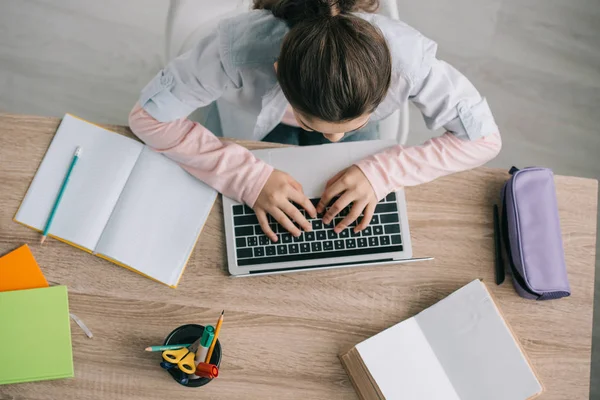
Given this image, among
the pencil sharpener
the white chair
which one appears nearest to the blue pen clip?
the pencil sharpener

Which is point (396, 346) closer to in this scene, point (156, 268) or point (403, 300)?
point (403, 300)

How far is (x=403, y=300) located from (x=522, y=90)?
1.05 m

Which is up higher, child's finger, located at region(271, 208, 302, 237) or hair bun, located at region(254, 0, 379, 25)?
hair bun, located at region(254, 0, 379, 25)

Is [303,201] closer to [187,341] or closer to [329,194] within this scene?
[329,194]

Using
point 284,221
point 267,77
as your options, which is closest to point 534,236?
point 284,221

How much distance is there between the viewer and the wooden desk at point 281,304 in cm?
93

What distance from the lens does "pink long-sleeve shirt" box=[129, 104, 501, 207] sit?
3.17ft

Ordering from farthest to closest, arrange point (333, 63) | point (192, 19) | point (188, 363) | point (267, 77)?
point (192, 19) → point (267, 77) → point (188, 363) → point (333, 63)

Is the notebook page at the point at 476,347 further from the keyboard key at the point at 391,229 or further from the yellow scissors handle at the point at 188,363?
the yellow scissors handle at the point at 188,363

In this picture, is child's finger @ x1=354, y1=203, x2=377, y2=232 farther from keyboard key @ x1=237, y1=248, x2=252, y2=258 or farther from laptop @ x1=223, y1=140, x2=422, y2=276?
keyboard key @ x1=237, y1=248, x2=252, y2=258

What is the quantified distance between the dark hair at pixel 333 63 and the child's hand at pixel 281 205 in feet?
0.57

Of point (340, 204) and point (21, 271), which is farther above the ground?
point (340, 204)

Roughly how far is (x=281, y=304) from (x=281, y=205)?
0.55ft

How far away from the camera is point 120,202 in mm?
977
